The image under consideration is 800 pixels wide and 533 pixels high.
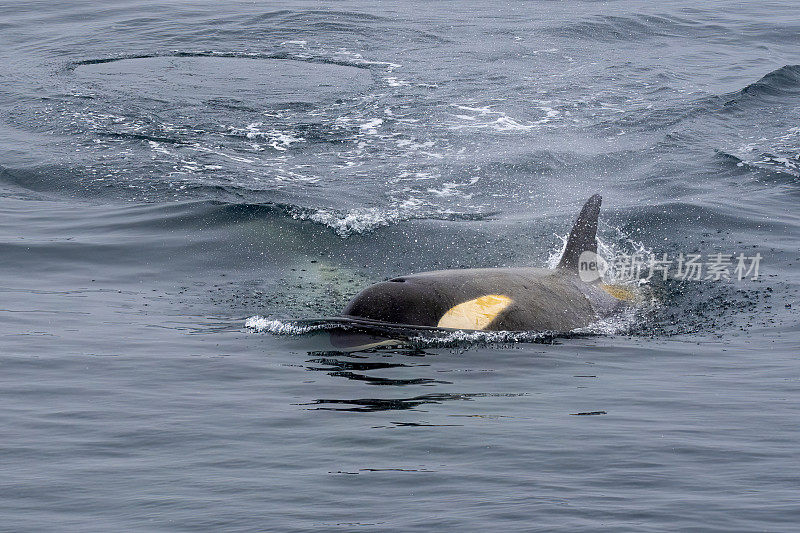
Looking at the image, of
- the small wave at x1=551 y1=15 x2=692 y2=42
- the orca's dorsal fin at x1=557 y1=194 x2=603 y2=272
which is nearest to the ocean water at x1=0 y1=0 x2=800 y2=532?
the small wave at x1=551 y1=15 x2=692 y2=42

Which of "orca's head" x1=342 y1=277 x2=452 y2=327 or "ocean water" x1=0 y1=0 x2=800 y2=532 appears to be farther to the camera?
"orca's head" x1=342 y1=277 x2=452 y2=327

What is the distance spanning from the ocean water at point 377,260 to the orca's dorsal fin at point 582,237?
99cm

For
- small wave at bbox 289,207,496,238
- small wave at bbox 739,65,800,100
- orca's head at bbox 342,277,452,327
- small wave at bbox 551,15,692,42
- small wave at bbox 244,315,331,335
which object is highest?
small wave at bbox 551,15,692,42

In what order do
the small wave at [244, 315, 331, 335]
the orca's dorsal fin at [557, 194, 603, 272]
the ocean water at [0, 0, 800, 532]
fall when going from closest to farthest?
the ocean water at [0, 0, 800, 532], the small wave at [244, 315, 331, 335], the orca's dorsal fin at [557, 194, 603, 272]

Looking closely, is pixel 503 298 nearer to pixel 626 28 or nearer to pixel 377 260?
pixel 377 260

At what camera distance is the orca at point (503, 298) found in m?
10.6

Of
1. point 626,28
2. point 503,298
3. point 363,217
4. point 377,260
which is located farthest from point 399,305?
point 626,28

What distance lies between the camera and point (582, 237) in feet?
43.6

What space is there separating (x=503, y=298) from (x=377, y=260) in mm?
4230

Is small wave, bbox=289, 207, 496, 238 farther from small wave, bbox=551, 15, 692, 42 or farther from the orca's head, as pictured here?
small wave, bbox=551, 15, 692, 42

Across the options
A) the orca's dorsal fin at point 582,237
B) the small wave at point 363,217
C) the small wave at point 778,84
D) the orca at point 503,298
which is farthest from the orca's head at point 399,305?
the small wave at point 778,84

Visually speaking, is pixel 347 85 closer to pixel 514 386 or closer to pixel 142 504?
pixel 514 386

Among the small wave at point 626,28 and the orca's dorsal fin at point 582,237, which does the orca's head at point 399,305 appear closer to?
the orca's dorsal fin at point 582,237

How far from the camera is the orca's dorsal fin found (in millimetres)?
13227
